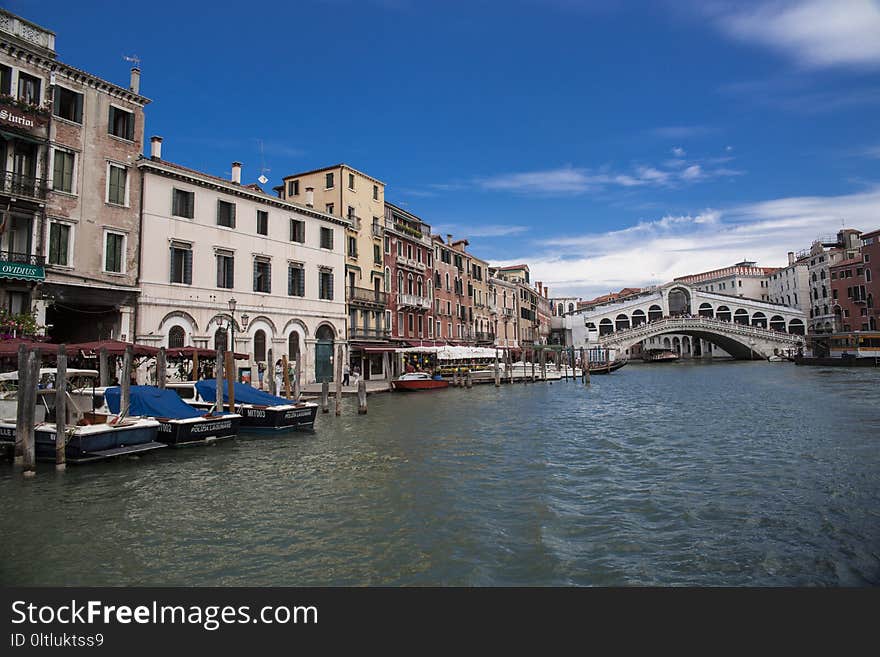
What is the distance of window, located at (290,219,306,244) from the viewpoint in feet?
94.1

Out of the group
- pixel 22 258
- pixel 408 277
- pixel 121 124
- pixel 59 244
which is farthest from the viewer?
pixel 408 277

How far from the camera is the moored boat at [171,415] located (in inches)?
523

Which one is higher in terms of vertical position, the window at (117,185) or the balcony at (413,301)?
the window at (117,185)

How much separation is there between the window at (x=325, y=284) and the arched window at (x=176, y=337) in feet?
27.6

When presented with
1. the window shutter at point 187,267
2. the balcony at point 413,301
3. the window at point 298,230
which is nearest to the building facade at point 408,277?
the balcony at point 413,301

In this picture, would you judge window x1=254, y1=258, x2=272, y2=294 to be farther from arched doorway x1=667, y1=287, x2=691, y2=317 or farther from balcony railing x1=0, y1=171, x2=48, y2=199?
arched doorway x1=667, y1=287, x2=691, y2=317

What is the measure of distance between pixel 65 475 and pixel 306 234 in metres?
20.3

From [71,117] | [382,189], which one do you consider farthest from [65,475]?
[382,189]

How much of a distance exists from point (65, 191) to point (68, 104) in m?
3.34

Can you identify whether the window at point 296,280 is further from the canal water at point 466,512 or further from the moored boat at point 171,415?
the moored boat at point 171,415

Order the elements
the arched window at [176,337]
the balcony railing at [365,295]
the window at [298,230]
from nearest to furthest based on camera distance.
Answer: the arched window at [176,337]
the window at [298,230]
the balcony railing at [365,295]

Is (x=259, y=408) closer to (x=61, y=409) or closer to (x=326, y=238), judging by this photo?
(x=61, y=409)

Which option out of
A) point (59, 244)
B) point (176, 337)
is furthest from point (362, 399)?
point (59, 244)

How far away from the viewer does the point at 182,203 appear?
23469mm
